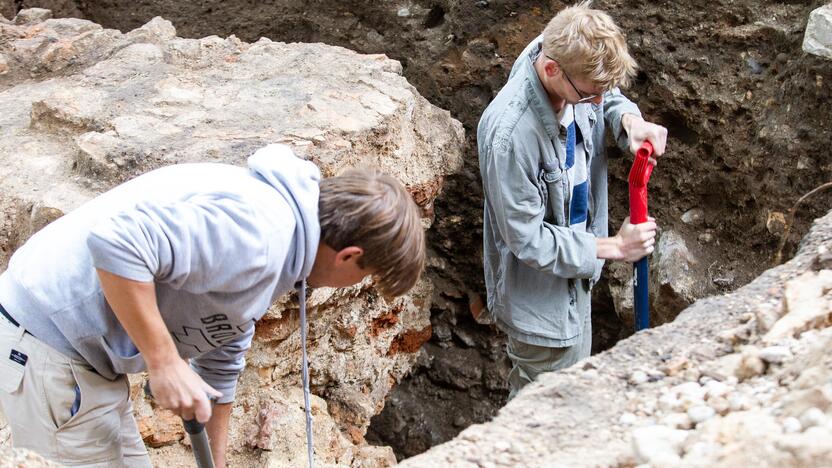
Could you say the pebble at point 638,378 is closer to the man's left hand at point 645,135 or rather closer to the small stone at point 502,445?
the small stone at point 502,445

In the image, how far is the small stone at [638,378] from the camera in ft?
5.74

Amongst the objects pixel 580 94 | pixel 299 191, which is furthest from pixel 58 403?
pixel 580 94

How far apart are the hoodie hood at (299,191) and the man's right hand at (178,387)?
0.31m

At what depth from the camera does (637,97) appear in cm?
367

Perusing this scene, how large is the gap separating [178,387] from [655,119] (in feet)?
8.79

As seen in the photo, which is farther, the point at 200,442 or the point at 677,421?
the point at 200,442

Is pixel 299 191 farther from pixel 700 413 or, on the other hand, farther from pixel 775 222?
pixel 775 222

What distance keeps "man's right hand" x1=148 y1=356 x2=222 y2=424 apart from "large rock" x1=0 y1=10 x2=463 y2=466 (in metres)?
0.97

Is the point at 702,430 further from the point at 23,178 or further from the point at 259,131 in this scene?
the point at 23,178

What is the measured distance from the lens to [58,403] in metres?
1.86

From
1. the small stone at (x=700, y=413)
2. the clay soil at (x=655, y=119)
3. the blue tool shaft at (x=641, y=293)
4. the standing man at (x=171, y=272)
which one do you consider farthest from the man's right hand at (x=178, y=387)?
the clay soil at (x=655, y=119)

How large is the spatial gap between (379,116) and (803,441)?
227 cm

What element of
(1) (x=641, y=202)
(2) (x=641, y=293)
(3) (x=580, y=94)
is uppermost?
(3) (x=580, y=94)

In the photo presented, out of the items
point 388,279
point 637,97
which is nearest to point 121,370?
point 388,279
